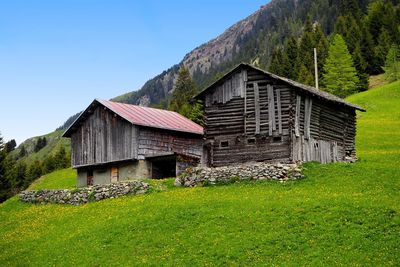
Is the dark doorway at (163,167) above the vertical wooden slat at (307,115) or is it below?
below

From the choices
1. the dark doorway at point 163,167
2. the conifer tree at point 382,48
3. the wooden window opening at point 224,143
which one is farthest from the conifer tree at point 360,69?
the wooden window opening at point 224,143

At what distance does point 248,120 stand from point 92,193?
12998mm

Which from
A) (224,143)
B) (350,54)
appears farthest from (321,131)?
(350,54)

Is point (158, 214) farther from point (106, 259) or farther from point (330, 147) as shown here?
point (330, 147)

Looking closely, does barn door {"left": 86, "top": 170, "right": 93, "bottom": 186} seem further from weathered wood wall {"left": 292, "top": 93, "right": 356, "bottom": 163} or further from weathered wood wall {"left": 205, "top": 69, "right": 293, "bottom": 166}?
weathered wood wall {"left": 292, "top": 93, "right": 356, "bottom": 163}

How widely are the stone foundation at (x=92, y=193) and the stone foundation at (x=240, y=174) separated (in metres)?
3.04

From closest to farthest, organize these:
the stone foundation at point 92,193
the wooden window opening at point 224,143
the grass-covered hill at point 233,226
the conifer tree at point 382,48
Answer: the grass-covered hill at point 233,226, the stone foundation at point 92,193, the wooden window opening at point 224,143, the conifer tree at point 382,48

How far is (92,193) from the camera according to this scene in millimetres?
39656

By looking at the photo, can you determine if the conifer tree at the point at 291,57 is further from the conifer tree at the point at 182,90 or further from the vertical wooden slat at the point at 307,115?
the vertical wooden slat at the point at 307,115

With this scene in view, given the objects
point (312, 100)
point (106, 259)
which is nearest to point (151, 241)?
point (106, 259)

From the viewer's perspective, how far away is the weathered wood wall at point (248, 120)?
131 feet

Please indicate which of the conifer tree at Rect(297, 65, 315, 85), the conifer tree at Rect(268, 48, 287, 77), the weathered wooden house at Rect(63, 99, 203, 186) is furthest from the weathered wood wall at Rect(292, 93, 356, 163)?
the conifer tree at Rect(268, 48, 287, 77)

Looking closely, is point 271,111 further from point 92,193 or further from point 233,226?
point 233,226

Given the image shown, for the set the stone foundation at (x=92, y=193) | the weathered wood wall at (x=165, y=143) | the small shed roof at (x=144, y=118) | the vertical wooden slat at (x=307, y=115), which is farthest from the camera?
the small shed roof at (x=144, y=118)
